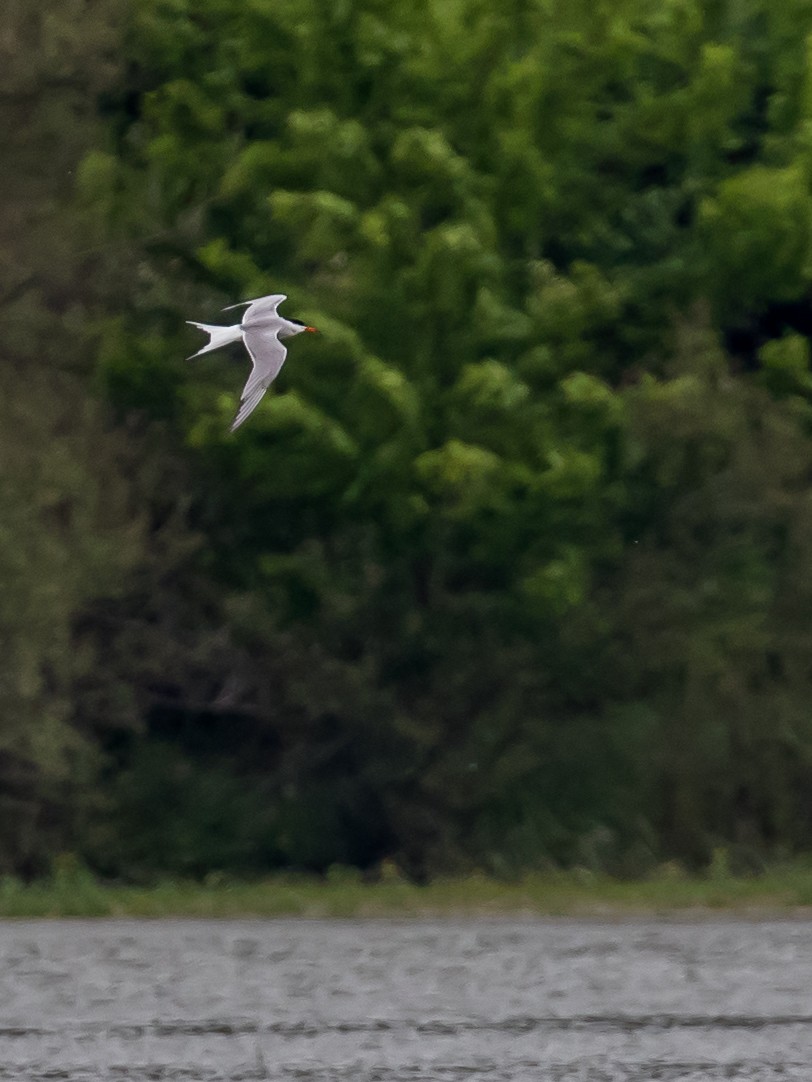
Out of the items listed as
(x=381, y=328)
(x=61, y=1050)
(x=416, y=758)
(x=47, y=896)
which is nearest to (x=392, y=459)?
(x=381, y=328)

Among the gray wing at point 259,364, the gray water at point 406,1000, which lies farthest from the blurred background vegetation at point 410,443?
the gray wing at point 259,364

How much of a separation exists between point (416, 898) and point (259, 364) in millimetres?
9185

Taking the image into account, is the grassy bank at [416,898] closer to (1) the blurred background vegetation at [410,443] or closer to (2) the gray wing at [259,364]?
(1) the blurred background vegetation at [410,443]

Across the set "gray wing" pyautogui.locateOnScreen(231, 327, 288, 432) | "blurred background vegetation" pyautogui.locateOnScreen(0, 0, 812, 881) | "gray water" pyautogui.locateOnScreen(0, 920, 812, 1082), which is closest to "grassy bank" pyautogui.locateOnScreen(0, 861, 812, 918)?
"gray water" pyautogui.locateOnScreen(0, 920, 812, 1082)

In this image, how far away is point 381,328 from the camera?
898 inches

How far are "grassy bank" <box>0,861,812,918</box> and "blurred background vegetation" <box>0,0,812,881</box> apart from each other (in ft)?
4.92

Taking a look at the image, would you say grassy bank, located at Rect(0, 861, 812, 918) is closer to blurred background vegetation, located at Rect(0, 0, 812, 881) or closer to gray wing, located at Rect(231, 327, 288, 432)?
blurred background vegetation, located at Rect(0, 0, 812, 881)

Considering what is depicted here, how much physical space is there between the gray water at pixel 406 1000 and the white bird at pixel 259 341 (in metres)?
3.63

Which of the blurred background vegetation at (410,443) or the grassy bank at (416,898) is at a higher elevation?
the blurred background vegetation at (410,443)

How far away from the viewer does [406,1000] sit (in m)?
16.1

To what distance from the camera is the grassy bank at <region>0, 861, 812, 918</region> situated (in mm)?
20547

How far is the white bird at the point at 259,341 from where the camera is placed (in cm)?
1215

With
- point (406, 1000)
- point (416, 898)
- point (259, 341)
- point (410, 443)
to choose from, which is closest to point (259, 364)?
point (259, 341)

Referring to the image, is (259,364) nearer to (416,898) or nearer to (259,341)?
(259,341)
